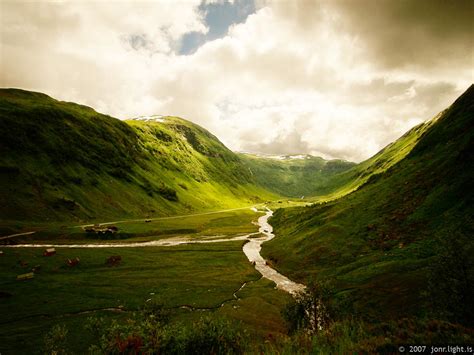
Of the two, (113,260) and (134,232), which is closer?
(113,260)

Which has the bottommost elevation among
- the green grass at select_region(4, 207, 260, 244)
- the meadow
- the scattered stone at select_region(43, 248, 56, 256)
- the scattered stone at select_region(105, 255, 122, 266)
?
the meadow

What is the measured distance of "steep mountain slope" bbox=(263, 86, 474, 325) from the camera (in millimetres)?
28109

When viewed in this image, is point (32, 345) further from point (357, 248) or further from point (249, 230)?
point (249, 230)

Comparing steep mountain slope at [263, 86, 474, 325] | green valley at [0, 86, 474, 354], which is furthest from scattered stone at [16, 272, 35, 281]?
steep mountain slope at [263, 86, 474, 325]

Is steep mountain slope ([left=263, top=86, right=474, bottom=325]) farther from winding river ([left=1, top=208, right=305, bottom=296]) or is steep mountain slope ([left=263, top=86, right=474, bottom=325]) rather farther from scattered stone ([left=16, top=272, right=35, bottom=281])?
scattered stone ([left=16, top=272, right=35, bottom=281])

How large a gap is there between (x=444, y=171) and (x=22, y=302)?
110m

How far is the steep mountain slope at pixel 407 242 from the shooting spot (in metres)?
28.1

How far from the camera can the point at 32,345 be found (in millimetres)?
40375

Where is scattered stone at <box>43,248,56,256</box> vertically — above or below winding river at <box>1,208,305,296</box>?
above

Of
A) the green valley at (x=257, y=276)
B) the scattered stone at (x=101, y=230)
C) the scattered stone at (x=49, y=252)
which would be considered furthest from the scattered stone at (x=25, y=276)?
the scattered stone at (x=101, y=230)

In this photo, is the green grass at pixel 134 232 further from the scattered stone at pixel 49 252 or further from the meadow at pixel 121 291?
the scattered stone at pixel 49 252

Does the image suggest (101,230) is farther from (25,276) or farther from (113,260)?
(25,276)

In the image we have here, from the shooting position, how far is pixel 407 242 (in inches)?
2448

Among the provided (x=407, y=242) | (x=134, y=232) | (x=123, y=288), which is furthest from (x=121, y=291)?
(x=134, y=232)
